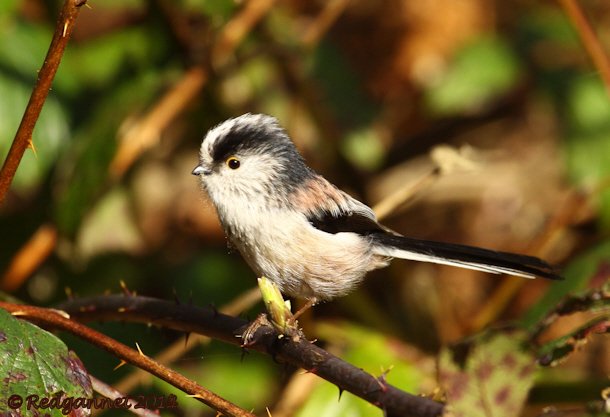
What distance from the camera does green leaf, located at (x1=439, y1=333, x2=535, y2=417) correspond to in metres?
1.51

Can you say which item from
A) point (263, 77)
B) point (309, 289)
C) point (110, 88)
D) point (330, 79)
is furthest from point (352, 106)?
point (309, 289)

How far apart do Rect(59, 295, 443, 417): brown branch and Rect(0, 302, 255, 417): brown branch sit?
0.17 metres

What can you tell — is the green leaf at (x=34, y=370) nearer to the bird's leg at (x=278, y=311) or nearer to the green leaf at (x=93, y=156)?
the bird's leg at (x=278, y=311)

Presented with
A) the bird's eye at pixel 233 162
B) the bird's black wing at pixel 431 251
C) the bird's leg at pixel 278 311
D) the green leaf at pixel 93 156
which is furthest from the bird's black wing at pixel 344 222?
the green leaf at pixel 93 156

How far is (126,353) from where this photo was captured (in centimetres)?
178

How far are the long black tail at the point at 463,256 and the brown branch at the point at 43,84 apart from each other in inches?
49.9

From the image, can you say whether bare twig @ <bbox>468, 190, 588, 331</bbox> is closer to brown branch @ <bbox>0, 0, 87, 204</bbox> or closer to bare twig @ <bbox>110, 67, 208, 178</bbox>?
bare twig @ <bbox>110, 67, 208, 178</bbox>

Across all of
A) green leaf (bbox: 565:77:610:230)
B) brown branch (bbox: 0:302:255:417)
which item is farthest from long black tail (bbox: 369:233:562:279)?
green leaf (bbox: 565:77:610:230)

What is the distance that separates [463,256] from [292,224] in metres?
0.53

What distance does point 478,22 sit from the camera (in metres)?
5.67

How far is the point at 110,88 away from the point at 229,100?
0.72 m

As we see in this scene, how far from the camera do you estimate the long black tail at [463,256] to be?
7.72 ft

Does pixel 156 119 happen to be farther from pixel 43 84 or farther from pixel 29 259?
pixel 43 84

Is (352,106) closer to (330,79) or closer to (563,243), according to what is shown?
(330,79)
